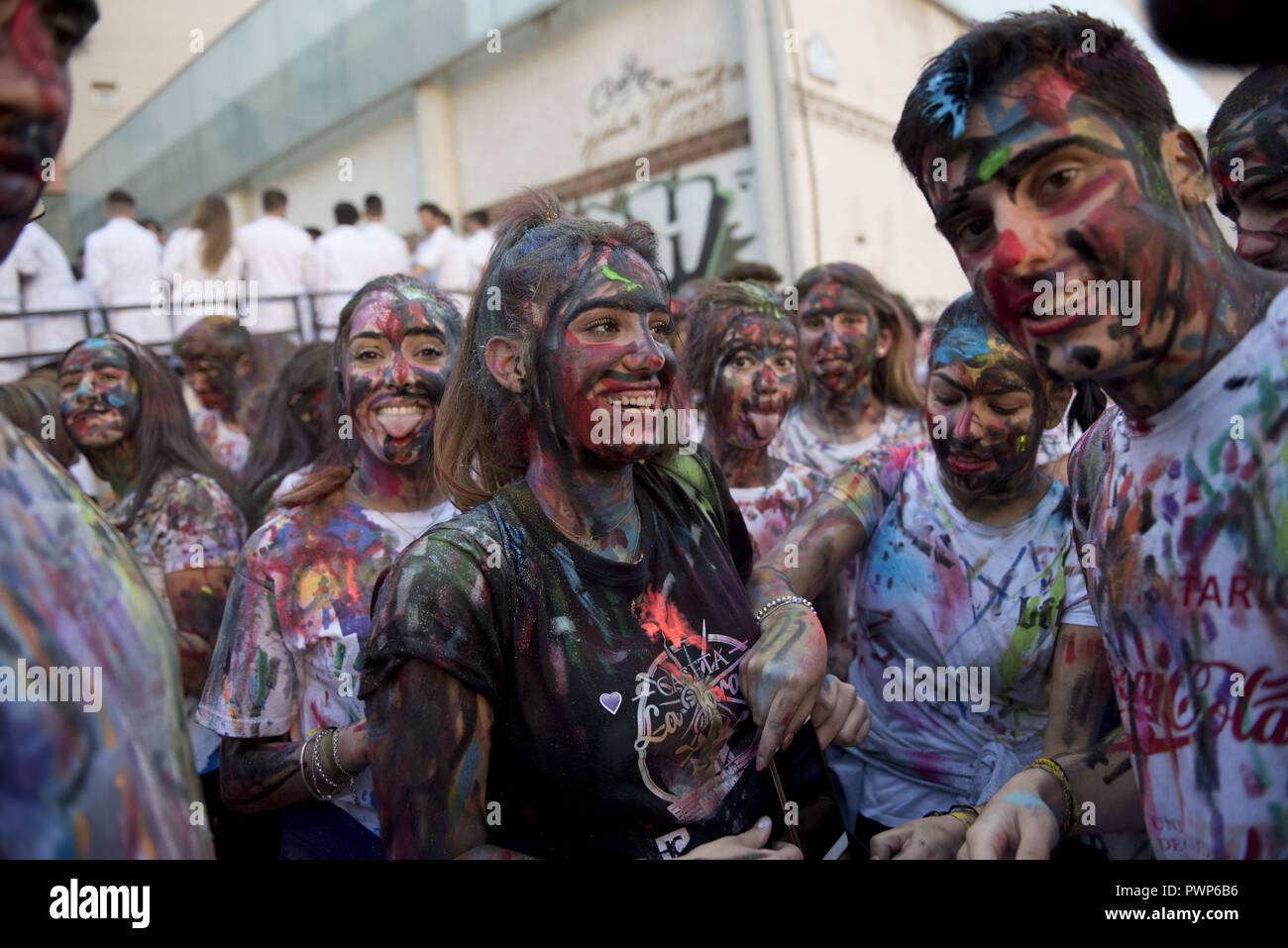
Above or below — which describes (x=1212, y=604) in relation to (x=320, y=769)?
above

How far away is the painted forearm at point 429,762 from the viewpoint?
166 centimetres

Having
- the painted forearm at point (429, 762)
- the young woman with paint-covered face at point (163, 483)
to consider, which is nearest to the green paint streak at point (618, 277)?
the painted forearm at point (429, 762)

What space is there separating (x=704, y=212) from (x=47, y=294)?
733cm

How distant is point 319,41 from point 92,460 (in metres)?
15.7

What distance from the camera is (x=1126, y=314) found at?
4.57 feet

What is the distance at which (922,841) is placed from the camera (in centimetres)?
200

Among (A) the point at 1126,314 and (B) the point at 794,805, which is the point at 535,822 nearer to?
(B) the point at 794,805

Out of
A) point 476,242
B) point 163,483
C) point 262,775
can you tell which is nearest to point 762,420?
point 262,775

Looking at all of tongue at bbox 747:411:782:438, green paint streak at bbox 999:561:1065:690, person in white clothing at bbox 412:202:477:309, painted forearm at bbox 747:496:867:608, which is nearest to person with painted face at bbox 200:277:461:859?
painted forearm at bbox 747:496:867:608

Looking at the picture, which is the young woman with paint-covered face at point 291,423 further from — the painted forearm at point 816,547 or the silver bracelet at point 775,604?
the silver bracelet at point 775,604

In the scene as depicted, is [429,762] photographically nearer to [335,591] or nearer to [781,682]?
[781,682]

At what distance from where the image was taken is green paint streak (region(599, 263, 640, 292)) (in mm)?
2029

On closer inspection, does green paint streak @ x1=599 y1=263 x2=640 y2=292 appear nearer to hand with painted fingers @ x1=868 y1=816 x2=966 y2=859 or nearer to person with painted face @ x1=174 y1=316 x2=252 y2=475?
hand with painted fingers @ x1=868 y1=816 x2=966 y2=859
